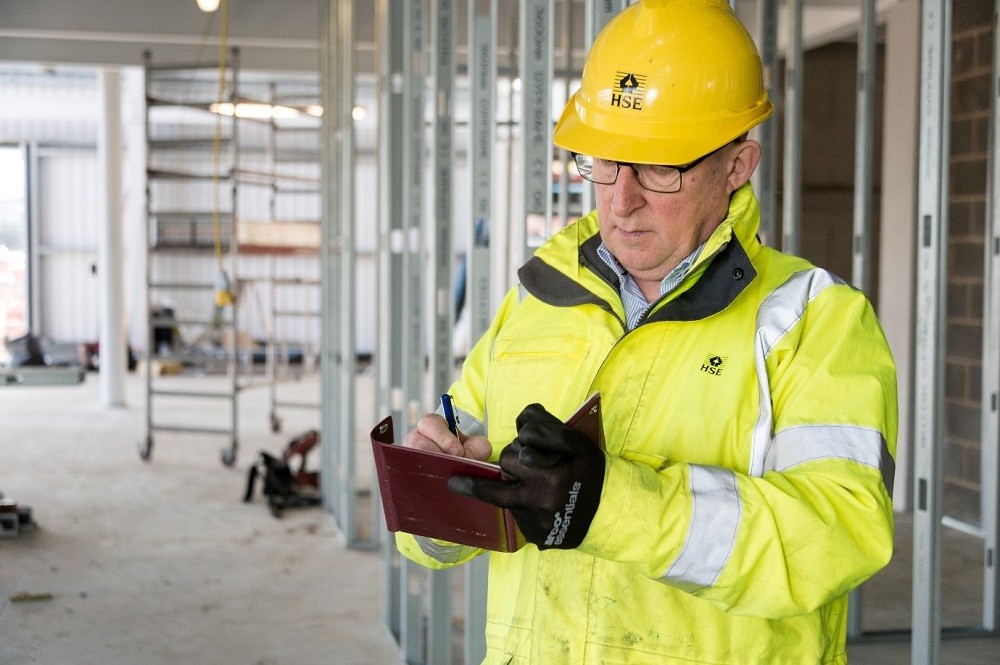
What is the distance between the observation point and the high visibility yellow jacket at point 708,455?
1.33 meters

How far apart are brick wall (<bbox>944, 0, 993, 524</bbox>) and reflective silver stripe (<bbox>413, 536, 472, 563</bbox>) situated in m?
5.26

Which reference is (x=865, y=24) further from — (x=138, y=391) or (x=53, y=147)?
(x=53, y=147)

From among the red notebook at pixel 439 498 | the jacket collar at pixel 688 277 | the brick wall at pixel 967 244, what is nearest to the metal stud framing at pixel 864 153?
the brick wall at pixel 967 244

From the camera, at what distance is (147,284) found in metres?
8.43

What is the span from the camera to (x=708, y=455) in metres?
1.52

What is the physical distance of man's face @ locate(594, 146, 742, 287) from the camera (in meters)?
1.62

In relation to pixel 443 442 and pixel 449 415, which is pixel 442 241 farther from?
pixel 443 442

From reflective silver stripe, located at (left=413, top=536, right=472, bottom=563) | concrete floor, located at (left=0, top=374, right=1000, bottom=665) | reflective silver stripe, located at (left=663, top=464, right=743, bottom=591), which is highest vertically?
reflective silver stripe, located at (left=663, top=464, right=743, bottom=591)

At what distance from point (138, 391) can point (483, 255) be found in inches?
457

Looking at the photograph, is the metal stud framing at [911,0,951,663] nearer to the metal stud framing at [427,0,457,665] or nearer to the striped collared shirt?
the striped collared shirt

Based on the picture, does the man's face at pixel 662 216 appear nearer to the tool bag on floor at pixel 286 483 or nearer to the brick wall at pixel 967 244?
the brick wall at pixel 967 244

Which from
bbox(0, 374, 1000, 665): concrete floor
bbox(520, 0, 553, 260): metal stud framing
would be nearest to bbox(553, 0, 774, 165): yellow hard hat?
bbox(520, 0, 553, 260): metal stud framing

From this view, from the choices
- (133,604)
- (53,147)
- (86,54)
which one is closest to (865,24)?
(133,604)

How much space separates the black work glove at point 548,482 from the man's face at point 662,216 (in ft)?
1.41
